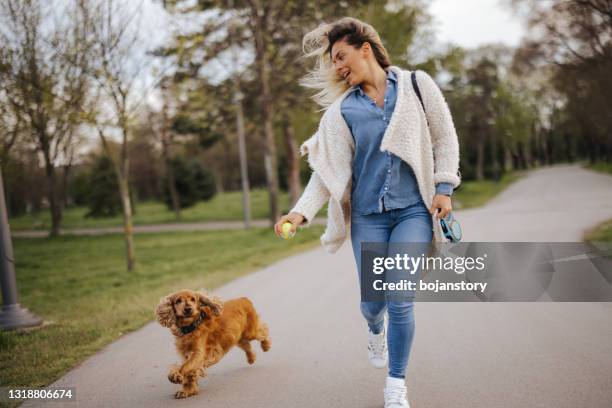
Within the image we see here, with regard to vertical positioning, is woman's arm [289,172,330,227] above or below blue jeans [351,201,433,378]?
above

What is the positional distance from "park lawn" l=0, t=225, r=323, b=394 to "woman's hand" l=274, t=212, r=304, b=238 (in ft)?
8.11

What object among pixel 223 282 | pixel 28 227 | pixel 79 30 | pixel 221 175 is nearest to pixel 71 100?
pixel 79 30

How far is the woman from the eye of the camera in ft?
10.5

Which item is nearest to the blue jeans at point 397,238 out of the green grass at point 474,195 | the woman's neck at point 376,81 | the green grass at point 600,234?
the woman's neck at point 376,81

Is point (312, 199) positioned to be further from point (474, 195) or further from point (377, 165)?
point (474, 195)

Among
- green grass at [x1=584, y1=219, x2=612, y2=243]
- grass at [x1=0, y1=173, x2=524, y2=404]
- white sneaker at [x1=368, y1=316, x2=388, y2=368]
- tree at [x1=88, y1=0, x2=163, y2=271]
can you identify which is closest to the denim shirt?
white sneaker at [x1=368, y1=316, x2=388, y2=368]

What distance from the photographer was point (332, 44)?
3.48 metres

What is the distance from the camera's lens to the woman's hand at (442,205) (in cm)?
321

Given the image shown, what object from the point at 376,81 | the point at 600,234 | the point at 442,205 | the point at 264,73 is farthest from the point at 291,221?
the point at 264,73

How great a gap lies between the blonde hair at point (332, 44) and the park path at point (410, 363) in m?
1.87

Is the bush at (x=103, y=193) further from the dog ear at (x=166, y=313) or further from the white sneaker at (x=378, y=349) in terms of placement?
the white sneaker at (x=378, y=349)

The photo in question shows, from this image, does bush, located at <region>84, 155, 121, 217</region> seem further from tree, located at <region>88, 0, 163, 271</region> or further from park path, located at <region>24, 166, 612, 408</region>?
park path, located at <region>24, 166, 612, 408</region>

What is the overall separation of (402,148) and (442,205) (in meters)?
0.40

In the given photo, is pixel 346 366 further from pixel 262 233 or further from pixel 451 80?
pixel 451 80
